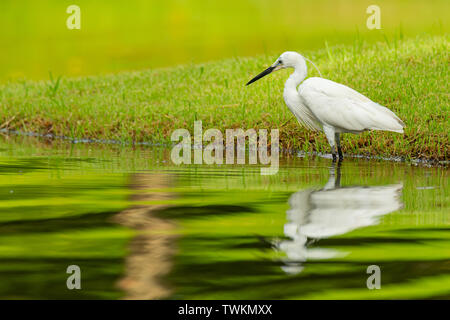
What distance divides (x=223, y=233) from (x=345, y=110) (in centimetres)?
593

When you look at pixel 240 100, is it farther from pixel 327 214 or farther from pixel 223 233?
pixel 223 233

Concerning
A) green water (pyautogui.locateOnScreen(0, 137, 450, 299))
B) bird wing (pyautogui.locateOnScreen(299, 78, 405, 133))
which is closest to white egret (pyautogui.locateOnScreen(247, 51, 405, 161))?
bird wing (pyautogui.locateOnScreen(299, 78, 405, 133))

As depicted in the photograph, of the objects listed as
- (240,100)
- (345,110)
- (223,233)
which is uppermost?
(240,100)

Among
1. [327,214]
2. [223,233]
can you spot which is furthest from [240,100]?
[223,233]

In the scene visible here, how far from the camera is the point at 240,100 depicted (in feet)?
52.0

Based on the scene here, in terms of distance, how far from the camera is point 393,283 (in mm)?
4430

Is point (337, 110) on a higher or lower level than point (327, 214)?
higher

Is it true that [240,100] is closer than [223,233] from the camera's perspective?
No

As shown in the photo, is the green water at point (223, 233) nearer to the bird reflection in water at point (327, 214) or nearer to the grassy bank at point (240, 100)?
the bird reflection in water at point (327, 214)

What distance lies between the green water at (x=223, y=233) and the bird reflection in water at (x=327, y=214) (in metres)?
0.01

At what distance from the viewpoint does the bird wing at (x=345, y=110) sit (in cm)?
Result: 1127

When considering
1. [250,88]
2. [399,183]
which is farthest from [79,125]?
[399,183]
